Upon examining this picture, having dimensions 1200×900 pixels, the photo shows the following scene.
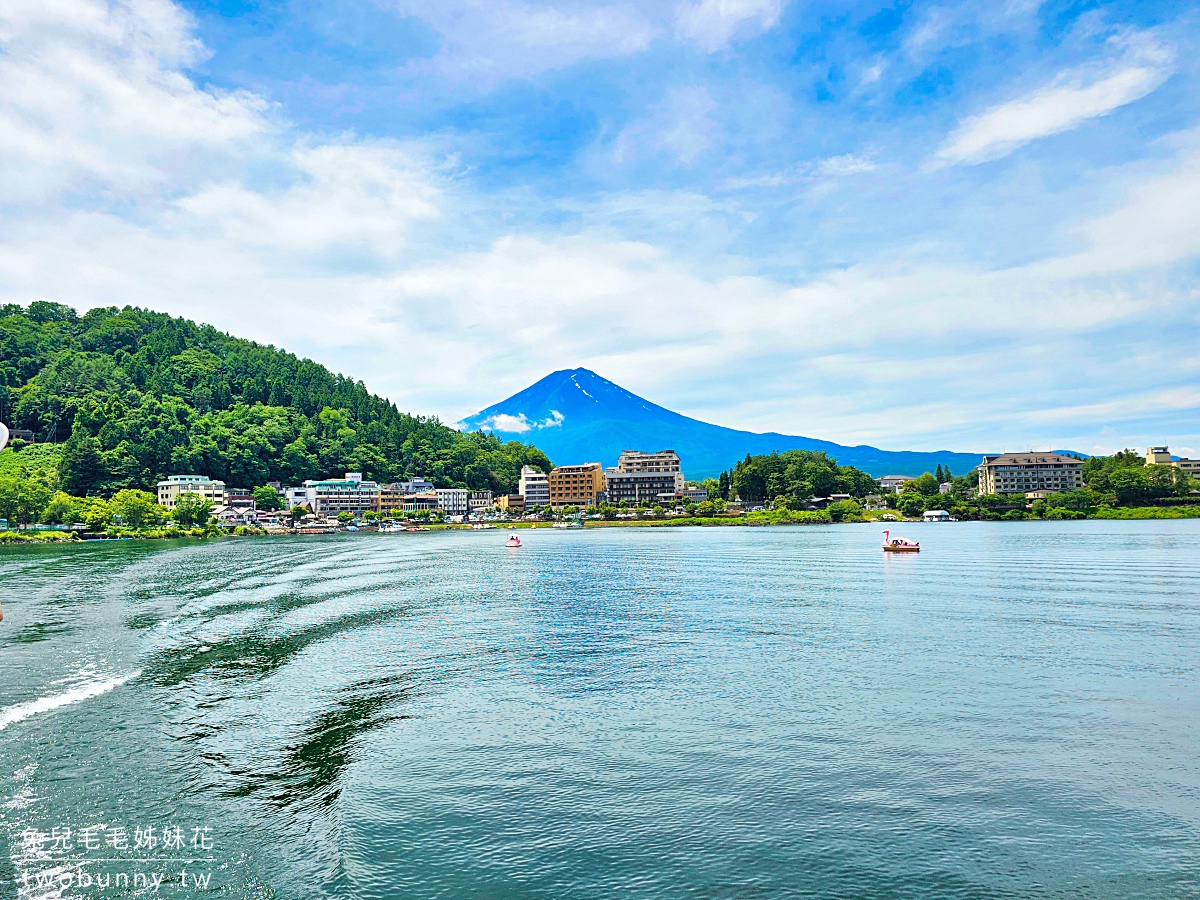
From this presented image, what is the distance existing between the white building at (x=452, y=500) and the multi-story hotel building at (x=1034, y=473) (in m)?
114

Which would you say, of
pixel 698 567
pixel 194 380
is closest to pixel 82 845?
pixel 698 567

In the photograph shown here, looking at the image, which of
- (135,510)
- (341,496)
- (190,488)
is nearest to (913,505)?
(341,496)

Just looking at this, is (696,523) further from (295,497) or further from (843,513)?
(295,497)

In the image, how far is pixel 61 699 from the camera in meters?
16.5

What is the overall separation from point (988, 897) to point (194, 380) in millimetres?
201868

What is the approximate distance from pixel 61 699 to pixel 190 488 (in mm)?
144265

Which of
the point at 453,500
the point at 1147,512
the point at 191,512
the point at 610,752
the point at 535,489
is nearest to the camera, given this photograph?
the point at 610,752

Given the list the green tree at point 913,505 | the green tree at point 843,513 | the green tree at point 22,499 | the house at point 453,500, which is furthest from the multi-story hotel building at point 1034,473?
the green tree at point 22,499

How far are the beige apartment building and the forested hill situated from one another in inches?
5806

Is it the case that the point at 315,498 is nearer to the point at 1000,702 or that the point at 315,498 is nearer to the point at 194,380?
the point at 194,380

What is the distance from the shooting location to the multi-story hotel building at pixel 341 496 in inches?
6334

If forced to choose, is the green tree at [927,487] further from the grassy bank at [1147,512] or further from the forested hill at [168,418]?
→ the forested hill at [168,418]

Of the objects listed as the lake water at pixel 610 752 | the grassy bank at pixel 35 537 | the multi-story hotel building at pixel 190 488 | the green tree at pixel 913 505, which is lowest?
the lake water at pixel 610 752

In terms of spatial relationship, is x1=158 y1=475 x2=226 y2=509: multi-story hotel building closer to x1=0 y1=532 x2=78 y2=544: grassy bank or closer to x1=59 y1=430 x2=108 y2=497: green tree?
x1=59 y1=430 x2=108 y2=497: green tree
